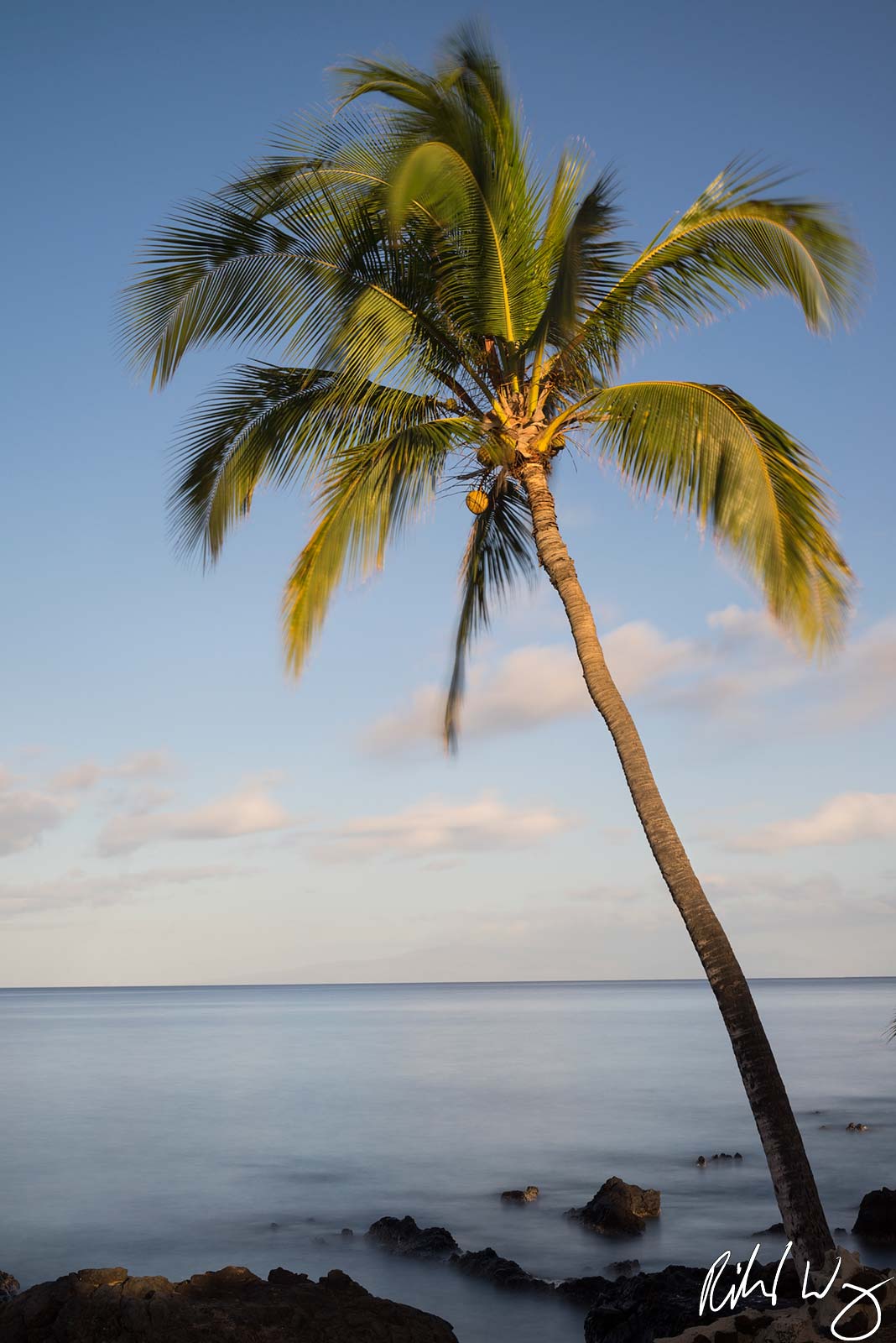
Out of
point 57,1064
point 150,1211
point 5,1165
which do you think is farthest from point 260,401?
point 57,1064

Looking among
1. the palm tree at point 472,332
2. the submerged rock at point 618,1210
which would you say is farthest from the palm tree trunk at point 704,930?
the submerged rock at point 618,1210

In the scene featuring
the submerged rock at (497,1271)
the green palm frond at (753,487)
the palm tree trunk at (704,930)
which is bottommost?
the submerged rock at (497,1271)

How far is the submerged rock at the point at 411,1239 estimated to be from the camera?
13680mm

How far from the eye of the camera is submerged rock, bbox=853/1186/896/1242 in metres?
13.0

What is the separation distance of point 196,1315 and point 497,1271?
6.19 metres

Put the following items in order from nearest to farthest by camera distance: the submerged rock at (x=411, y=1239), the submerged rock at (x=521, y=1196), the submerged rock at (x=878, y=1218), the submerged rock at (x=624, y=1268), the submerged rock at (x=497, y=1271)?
1. the submerged rock at (x=497, y=1271)
2. the submerged rock at (x=624, y=1268)
3. the submerged rock at (x=878, y=1218)
4. the submerged rock at (x=411, y=1239)
5. the submerged rock at (x=521, y=1196)

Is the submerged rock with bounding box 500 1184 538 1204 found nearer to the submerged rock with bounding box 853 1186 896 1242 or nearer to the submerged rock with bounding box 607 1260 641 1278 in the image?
the submerged rock with bounding box 607 1260 641 1278

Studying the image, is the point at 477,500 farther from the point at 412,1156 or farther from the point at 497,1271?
the point at 412,1156

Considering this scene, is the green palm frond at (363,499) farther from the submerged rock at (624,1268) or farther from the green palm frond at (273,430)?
the submerged rock at (624,1268)

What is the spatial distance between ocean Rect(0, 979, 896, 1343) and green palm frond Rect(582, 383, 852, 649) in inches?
285

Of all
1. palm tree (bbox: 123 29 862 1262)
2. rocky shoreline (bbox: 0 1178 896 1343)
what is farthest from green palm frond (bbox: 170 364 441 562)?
rocky shoreline (bbox: 0 1178 896 1343)

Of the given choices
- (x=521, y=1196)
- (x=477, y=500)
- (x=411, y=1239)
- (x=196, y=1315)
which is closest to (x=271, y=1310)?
(x=196, y=1315)

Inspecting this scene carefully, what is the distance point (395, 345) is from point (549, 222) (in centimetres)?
183

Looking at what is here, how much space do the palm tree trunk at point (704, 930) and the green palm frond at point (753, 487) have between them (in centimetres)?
109
